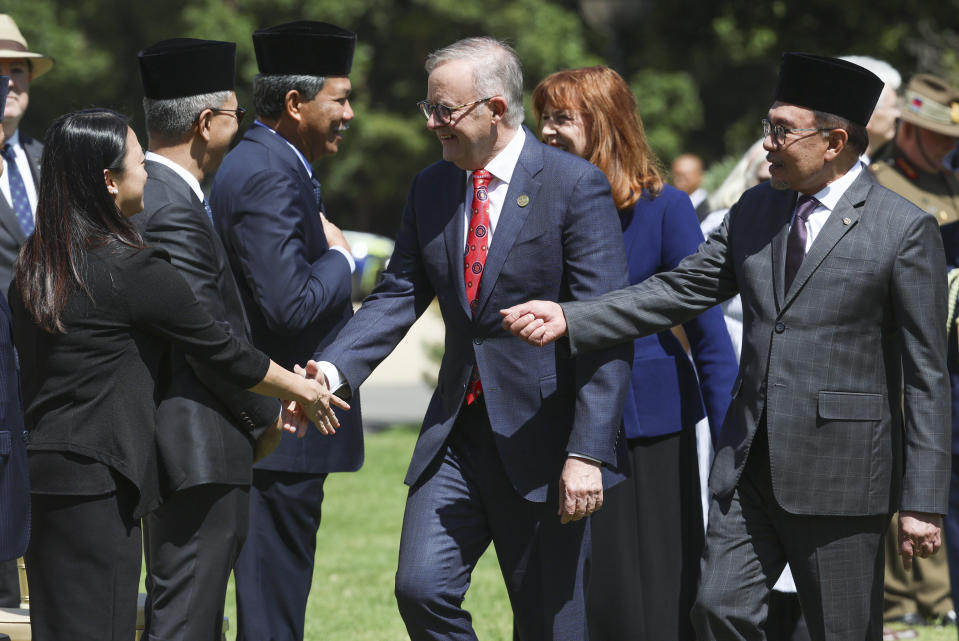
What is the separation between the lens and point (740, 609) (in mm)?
3988

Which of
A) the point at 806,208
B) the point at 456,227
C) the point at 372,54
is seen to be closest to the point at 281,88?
the point at 456,227

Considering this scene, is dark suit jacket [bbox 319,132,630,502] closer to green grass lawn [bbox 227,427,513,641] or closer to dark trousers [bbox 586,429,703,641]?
dark trousers [bbox 586,429,703,641]

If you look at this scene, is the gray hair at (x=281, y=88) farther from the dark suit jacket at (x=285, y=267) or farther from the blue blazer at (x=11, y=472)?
the blue blazer at (x=11, y=472)

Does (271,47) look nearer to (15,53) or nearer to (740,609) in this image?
(15,53)

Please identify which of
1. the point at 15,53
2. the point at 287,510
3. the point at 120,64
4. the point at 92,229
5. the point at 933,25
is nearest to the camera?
the point at 92,229

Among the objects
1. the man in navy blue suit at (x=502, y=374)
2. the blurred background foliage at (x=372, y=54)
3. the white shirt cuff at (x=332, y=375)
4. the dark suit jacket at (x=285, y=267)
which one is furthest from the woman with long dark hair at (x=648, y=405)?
the blurred background foliage at (x=372, y=54)

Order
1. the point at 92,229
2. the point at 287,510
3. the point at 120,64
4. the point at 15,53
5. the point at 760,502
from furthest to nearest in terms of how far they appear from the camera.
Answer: the point at 120,64 < the point at 15,53 < the point at 287,510 < the point at 760,502 < the point at 92,229

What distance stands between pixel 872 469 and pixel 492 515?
1.15 m

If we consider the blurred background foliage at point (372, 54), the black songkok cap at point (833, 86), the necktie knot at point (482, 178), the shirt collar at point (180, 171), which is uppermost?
the black songkok cap at point (833, 86)

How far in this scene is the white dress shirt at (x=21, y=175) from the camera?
238 inches

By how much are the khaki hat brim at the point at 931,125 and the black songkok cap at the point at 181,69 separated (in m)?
3.53

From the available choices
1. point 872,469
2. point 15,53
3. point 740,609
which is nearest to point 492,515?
point 740,609

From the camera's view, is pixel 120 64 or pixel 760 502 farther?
pixel 120 64

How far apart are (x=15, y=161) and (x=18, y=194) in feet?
0.64
